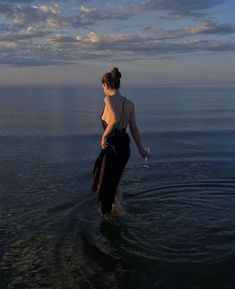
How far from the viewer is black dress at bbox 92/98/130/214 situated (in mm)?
8227

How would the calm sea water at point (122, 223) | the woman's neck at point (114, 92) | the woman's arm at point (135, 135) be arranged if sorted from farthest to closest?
the woman's arm at point (135, 135)
the woman's neck at point (114, 92)
the calm sea water at point (122, 223)

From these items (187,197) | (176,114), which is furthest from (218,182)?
(176,114)

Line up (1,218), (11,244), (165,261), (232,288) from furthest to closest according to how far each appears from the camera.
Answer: (1,218), (11,244), (165,261), (232,288)

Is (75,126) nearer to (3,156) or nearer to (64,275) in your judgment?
(3,156)

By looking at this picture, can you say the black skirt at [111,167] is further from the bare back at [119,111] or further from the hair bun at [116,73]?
the hair bun at [116,73]

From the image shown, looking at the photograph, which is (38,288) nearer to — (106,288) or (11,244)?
(106,288)

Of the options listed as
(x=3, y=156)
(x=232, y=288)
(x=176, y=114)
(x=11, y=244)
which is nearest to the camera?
(x=232, y=288)

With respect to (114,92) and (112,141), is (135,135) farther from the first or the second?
(114,92)

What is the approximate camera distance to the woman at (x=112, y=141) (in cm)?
811

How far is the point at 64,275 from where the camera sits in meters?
6.27

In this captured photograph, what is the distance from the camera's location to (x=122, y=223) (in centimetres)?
823

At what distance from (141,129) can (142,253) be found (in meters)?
14.6

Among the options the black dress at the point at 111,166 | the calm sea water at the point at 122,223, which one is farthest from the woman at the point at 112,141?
the calm sea water at the point at 122,223

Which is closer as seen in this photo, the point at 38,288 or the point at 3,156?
the point at 38,288
